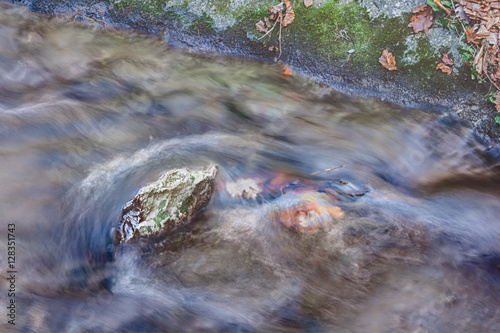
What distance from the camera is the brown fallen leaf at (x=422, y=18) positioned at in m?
4.73

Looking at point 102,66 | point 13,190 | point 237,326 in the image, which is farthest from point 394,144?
point 13,190

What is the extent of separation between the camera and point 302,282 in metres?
4.05

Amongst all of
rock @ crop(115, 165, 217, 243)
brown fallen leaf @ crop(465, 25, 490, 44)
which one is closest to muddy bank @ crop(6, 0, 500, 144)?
brown fallen leaf @ crop(465, 25, 490, 44)

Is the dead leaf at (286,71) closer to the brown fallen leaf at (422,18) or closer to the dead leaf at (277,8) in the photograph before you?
the dead leaf at (277,8)

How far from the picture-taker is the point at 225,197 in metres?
4.52

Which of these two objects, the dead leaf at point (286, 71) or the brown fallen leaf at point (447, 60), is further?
the dead leaf at point (286, 71)

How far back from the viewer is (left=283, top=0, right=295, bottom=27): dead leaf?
4934mm

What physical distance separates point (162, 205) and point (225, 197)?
815 mm

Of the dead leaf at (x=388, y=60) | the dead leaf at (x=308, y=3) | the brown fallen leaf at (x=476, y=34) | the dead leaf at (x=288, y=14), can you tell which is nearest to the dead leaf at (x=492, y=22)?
the brown fallen leaf at (x=476, y=34)

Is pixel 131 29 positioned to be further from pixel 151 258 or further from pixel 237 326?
pixel 237 326

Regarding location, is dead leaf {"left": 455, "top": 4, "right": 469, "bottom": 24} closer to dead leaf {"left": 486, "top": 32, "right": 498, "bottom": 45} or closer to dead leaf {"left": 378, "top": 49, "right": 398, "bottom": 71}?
dead leaf {"left": 486, "top": 32, "right": 498, "bottom": 45}

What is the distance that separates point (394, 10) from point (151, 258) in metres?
4.46

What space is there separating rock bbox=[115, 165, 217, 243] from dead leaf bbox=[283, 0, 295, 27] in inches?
96.0

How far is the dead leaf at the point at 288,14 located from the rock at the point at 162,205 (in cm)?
244
